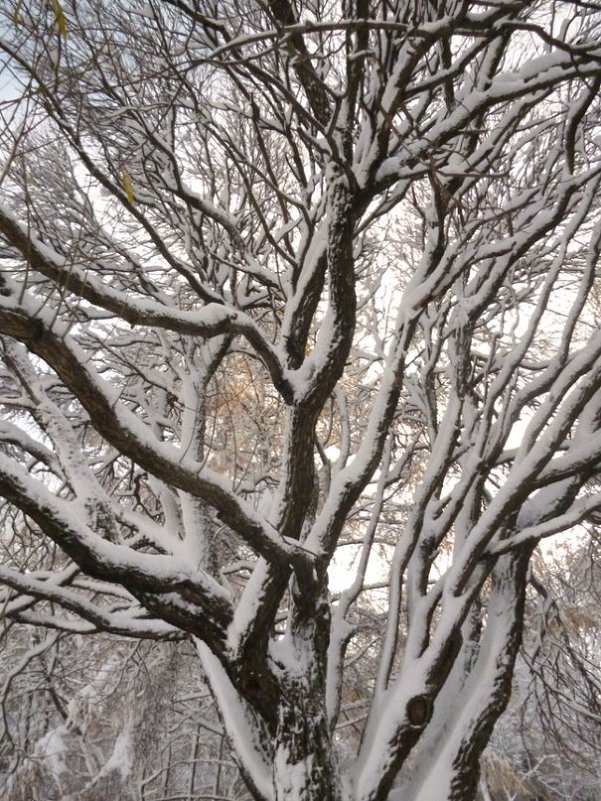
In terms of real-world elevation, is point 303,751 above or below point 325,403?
below

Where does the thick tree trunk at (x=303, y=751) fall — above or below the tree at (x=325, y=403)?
below

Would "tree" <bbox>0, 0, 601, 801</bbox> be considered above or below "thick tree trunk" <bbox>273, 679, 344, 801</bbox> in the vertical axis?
above

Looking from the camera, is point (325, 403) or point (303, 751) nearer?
point (303, 751)

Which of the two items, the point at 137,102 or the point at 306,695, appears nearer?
the point at 306,695

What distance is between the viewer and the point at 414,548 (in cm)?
298

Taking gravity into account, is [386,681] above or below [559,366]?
below

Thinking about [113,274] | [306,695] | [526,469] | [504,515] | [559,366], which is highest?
[113,274]

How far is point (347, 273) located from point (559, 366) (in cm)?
119

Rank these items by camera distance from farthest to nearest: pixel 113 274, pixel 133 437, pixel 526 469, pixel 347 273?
pixel 113 274
pixel 526 469
pixel 347 273
pixel 133 437

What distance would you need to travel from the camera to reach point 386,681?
2895 millimetres

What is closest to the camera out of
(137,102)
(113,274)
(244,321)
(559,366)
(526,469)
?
(244,321)

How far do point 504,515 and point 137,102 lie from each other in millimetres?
3173

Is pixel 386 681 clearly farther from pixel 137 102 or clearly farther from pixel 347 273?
pixel 137 102

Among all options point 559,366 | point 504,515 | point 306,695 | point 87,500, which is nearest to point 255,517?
point 87,500
